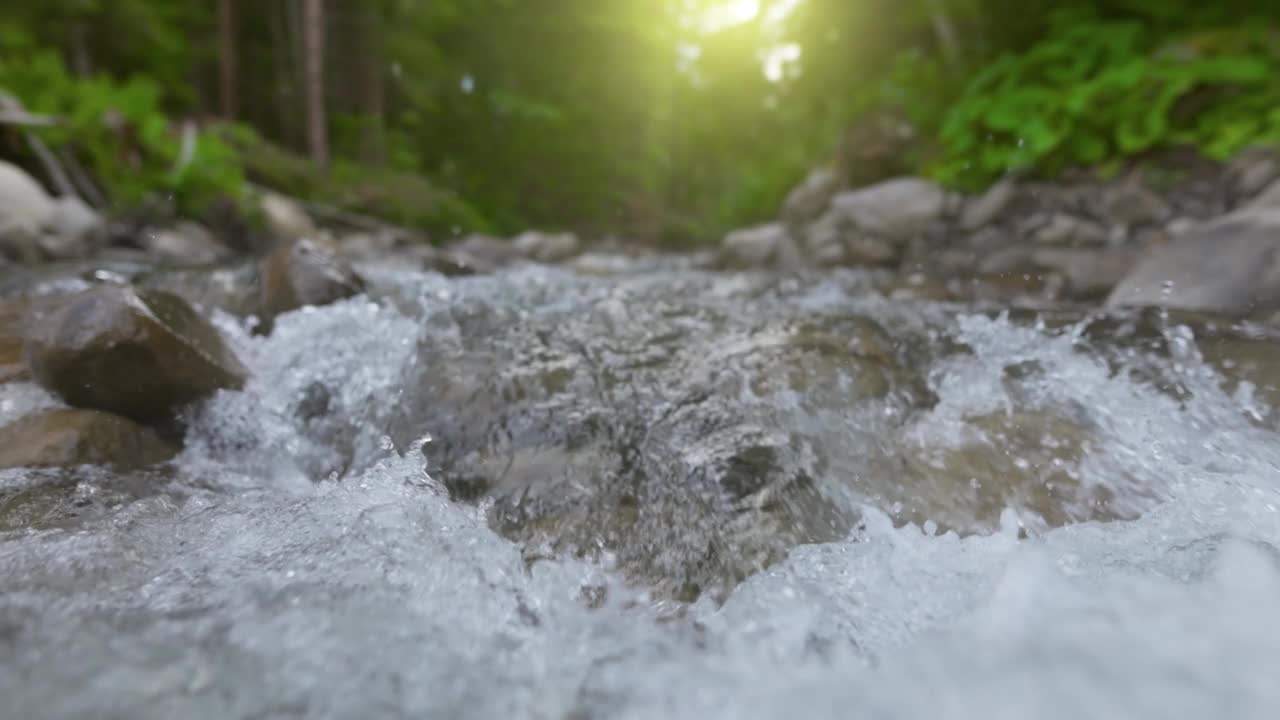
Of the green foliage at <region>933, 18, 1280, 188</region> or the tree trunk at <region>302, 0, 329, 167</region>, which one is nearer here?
the green foliage at <region>933, 18, 1280, 188</region>

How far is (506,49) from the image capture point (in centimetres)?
1423

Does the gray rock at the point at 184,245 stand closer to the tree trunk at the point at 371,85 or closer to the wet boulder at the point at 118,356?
the wet boulder at the point at 118,356

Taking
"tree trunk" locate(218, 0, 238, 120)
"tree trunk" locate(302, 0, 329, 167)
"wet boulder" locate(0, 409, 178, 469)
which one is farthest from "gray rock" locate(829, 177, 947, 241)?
"tree trunk" locate(218, 0, 238, 120)

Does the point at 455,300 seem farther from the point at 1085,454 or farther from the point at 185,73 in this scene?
the point at 185,73

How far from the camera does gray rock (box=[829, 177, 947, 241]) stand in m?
6.41

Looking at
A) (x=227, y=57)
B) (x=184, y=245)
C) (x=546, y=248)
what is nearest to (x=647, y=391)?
(x=184, y=245)

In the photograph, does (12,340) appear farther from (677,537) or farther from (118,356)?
(677,537)

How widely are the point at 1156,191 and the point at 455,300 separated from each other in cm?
559

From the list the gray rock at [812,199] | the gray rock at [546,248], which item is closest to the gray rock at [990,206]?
the gray rock at [812,199]

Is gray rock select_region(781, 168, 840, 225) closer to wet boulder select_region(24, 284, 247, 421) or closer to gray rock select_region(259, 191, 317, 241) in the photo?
gray rock select_region(259, 191, 317, 241)

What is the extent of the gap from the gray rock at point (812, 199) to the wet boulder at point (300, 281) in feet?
21.1

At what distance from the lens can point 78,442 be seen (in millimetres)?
1934

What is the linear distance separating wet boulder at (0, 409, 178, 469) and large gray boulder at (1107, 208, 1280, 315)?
165 inches

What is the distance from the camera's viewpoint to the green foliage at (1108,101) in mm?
5129
